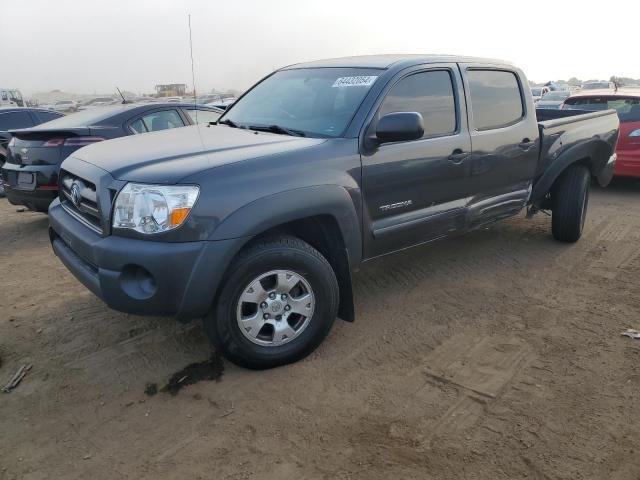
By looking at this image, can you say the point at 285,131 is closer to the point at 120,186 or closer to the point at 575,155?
the point at 120,186

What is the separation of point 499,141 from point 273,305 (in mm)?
2387

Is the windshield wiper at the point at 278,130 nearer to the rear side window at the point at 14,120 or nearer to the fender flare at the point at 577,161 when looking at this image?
the fender flare at the point at 577,161

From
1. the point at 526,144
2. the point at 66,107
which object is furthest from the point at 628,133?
the point at 66,107

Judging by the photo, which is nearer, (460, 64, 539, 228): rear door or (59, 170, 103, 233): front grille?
(59, 170, 103, 233): front grille

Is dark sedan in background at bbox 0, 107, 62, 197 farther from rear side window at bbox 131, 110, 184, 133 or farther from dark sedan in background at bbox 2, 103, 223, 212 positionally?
rear side window at bbox 131, 110, 184, 133

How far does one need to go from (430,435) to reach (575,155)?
3.60 metres

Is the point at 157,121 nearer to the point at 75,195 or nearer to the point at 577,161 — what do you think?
the point at 75,195

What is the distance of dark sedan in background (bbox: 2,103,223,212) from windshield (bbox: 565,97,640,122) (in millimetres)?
6566

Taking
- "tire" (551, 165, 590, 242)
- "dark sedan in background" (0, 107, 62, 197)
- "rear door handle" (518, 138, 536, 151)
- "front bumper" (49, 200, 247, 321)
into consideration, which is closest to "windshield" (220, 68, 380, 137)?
"front bumper" (49, 200, 247, 321)

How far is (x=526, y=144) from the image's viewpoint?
448cm

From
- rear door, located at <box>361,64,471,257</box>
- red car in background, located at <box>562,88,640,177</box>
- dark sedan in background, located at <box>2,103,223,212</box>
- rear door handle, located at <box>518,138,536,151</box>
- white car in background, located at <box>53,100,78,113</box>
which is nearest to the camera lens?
rear door, located at <box>361,64,471,257</box>

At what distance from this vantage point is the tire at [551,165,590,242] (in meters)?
5.10

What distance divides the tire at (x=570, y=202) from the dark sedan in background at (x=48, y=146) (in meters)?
4.61

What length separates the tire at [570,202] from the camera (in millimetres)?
5098
